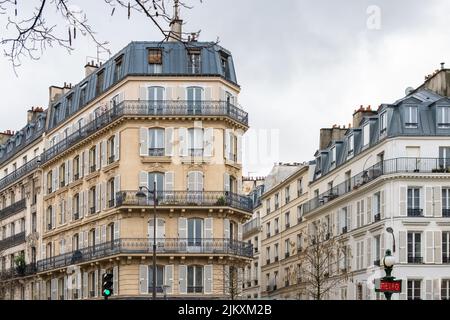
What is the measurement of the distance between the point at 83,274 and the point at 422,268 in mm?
21402

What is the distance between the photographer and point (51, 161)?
6438 centimetres

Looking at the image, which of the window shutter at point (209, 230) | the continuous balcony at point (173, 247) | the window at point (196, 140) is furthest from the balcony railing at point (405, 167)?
the window at point (196, 140)

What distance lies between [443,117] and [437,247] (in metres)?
7.83

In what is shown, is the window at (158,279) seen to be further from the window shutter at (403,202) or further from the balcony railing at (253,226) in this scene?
the balcony railing at (253,226)

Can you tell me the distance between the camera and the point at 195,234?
53.0 metres

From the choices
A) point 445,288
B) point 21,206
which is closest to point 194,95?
point 445,288

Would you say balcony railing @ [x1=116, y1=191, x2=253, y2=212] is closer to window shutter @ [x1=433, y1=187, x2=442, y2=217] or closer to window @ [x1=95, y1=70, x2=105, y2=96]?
window @ [x1=95, y1=70, x2=105, y2=96]

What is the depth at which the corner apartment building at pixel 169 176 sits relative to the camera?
171 ft

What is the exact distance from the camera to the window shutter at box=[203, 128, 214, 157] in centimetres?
5353

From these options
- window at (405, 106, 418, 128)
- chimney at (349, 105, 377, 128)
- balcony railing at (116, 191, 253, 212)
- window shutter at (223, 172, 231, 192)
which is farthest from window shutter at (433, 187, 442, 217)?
window shutter at (223, 172, 231, 192)

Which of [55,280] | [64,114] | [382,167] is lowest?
[55,280]

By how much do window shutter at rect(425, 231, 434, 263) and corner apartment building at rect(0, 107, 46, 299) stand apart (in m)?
28.9
